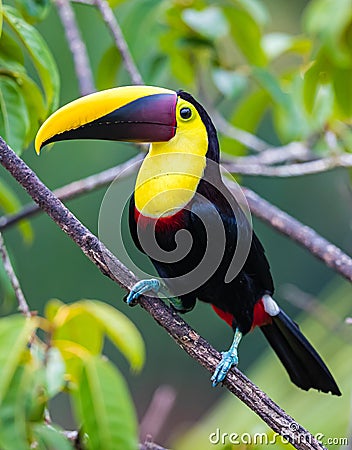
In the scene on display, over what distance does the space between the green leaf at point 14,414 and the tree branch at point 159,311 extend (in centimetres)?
35

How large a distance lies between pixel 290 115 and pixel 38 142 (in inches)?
34.8

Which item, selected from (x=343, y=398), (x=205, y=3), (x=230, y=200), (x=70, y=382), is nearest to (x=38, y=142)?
(x=230, y=200)

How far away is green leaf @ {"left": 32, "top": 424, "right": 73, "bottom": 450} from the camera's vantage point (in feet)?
4.53

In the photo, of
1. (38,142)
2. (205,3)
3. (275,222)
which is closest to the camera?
(38,142)

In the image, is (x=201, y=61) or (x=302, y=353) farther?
(x=201, y=61)

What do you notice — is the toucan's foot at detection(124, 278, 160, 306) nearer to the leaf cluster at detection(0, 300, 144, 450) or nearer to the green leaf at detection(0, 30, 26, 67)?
the leaf cluster at detection(0, 300, 144, 450)

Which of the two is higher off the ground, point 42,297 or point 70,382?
point 70,382

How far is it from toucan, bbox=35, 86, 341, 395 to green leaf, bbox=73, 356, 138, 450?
0.21 meters

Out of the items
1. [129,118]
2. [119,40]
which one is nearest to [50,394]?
[129,118]

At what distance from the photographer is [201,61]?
225 cm

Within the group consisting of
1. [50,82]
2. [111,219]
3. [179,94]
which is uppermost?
[50,82]

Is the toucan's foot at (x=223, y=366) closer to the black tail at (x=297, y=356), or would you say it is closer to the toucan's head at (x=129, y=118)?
the black tail at (x=297, y=356)

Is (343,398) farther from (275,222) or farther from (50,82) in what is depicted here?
(50,82)

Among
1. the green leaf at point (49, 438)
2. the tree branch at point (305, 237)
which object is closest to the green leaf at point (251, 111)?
the tree branch at point (305, 237)
